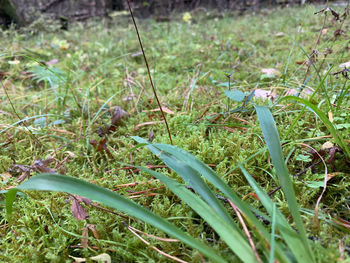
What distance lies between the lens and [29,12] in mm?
6117

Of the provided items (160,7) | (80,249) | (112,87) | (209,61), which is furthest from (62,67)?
(160,7)

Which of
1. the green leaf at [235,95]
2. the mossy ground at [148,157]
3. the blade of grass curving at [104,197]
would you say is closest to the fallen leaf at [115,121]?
the mossy ground at [148,157]

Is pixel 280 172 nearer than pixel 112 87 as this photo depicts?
Yes

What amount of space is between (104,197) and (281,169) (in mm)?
540

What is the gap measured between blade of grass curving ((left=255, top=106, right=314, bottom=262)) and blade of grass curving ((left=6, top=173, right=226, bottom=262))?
23 centimetres

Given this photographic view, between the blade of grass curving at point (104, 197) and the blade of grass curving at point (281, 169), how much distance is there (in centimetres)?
23

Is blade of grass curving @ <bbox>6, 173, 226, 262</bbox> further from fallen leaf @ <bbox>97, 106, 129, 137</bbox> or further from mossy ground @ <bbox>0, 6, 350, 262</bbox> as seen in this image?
fallen leaf @ <bbox>97, 106, 129, 137</bbox>

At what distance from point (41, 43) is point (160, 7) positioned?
17.3 ft

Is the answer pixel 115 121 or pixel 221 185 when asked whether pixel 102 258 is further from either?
pixel 115 121

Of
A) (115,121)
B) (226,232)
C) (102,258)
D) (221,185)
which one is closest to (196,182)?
(221,185)

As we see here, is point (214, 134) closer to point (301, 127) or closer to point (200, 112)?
point (200, 112)

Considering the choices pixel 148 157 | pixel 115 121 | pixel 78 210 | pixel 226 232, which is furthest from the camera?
pixel 115 121

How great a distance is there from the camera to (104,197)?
650mm

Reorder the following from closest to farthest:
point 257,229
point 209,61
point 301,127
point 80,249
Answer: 1. point 257,229
2. point 80,249
3. point 301,127
4. point 209,61
